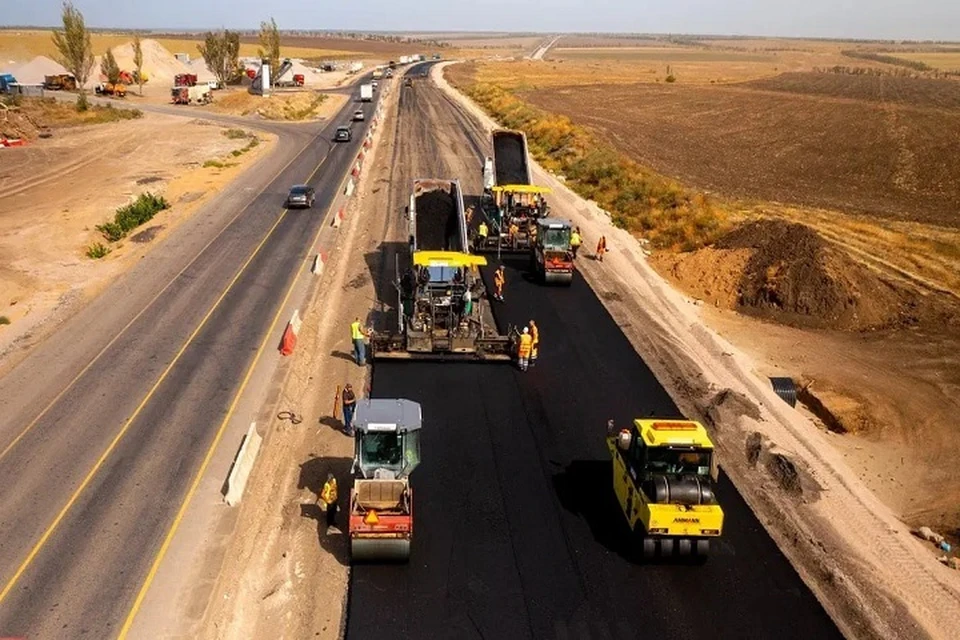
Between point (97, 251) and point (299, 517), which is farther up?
point (97, 251)

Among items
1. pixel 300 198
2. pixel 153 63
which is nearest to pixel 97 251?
pixel 300 198

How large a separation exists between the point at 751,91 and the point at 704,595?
4672 inches

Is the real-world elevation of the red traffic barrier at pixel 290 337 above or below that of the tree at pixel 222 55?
below

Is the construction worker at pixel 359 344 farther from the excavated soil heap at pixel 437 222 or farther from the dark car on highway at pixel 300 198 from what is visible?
the dark car on highway at pixel 300 198

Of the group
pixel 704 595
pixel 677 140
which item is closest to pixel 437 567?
pixel 704 595

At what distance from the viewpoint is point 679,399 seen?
2214 centimetres

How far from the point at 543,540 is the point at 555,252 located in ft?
55.4

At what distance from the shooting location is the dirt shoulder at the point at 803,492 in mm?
14398

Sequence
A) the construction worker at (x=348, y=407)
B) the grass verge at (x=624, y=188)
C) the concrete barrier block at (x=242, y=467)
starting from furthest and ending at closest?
the grass verge at (x=624, y=188) → the construction worker at (x=348, y=407) → the concrete barrier block at (x=242, y=467)

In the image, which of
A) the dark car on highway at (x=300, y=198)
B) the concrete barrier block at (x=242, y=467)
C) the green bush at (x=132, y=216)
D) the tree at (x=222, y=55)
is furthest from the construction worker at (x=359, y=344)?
the tree at (x=222, y=55)

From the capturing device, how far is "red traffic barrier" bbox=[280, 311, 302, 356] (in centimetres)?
2455

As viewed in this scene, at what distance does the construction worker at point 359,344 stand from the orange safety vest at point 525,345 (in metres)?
5.16

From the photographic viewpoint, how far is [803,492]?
1778 centimetres

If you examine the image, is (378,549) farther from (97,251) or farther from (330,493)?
(97,251)
